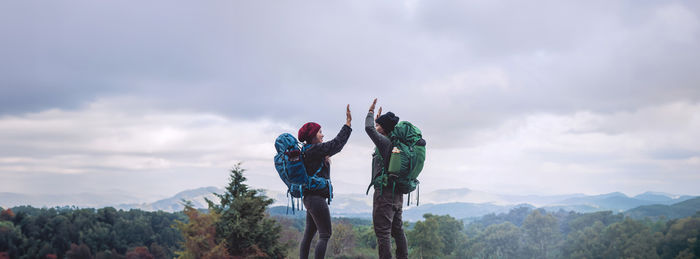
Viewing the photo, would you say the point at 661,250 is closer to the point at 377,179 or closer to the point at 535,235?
the point at 535,235

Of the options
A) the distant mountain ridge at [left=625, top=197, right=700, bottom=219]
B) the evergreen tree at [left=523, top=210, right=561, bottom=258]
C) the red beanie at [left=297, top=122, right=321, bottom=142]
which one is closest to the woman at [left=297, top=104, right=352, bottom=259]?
the red beanie at [left=297, top=122, right=321, bottom=142]

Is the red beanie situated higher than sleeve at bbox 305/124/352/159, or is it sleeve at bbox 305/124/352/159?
the red beanie

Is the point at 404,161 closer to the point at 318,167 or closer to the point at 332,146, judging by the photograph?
the point at 332,146

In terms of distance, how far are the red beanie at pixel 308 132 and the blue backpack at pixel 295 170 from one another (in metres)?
0.11

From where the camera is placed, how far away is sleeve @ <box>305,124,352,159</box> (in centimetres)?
705

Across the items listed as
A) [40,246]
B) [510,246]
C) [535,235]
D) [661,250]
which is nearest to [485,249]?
[510,246]

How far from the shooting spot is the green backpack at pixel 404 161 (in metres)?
7.23

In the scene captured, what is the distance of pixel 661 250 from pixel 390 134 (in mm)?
115283

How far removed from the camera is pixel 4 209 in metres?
105

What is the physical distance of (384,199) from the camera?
7.22 m

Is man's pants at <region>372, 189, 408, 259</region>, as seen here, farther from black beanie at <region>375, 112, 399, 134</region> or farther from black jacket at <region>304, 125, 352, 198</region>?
black beanie at <region>375, 112, 399, 134</region>

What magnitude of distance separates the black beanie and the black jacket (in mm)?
590

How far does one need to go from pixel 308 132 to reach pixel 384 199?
151cm

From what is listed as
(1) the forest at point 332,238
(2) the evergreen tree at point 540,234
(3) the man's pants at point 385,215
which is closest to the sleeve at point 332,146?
(3) the man's pants at point 385,215
